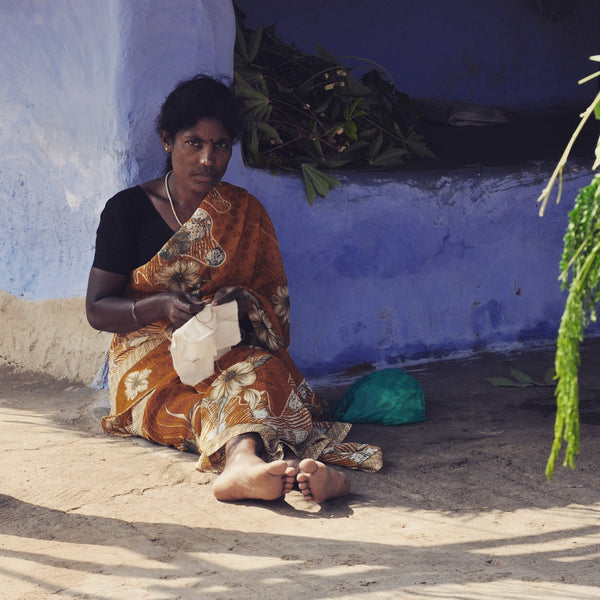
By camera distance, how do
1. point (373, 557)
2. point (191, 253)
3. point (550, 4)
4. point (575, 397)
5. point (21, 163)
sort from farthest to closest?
point (550, 4)
point (21, 163)
point (191, 253)
point (373, 557)
point (575, 397)

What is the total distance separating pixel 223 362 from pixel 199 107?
0.83 metres

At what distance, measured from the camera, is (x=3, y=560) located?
2.47 m

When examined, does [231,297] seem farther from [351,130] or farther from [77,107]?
[351,130]

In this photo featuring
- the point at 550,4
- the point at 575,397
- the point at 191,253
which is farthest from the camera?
the point at 550,4

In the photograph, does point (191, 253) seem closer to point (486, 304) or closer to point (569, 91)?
point (486, 304)

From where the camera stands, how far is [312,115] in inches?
181

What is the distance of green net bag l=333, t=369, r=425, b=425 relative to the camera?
12.2ft

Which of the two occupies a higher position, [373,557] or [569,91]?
[569,91]

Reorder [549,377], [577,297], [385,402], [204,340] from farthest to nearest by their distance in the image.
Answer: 1. [549,377]
2. [385,402]
3. [204,340]
4. [577,297]

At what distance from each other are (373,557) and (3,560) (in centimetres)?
88

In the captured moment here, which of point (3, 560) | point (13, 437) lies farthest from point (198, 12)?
point (3, 560)

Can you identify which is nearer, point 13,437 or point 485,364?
point 13,437

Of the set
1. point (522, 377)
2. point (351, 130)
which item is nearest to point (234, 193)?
point (351, 130)

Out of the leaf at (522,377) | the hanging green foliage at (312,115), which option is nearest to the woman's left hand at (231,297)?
the hanging green foliage at (312,115)
